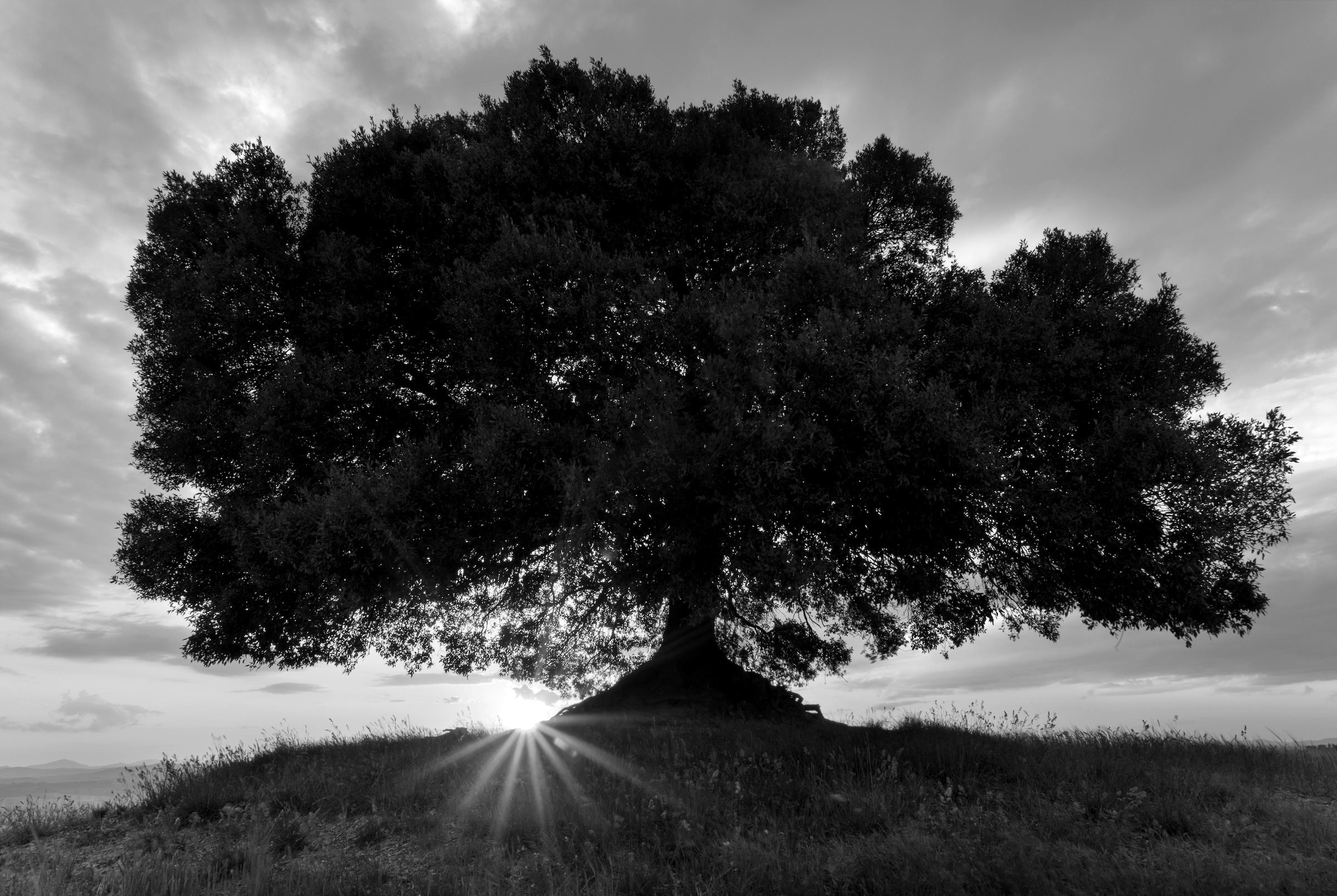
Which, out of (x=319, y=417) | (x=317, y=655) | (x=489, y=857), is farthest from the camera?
(x=317, y=655)

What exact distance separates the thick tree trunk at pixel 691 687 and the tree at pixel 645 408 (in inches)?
7.9

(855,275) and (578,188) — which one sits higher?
(578,188)

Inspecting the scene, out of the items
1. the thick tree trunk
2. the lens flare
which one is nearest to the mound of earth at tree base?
the thick tree trunk

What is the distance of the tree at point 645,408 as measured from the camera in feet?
46.5

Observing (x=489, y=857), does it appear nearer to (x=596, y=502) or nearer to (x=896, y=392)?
(x=596, y=502)

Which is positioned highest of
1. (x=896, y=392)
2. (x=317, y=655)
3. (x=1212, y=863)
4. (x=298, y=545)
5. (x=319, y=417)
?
(x=319, y=417)

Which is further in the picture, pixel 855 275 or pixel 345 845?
pixel 855 275

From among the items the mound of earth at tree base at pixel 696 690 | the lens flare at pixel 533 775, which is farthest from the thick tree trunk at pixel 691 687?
the lens flare at pixel 533 775

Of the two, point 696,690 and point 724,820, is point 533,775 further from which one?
point 696,690

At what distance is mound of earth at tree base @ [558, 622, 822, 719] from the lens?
19550 millimetres

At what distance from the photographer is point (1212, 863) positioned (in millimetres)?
8789

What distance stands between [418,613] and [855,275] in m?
11.8

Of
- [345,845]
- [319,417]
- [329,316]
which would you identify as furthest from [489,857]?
[329,316]

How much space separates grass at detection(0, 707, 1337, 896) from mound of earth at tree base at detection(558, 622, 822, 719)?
259 centimetres
